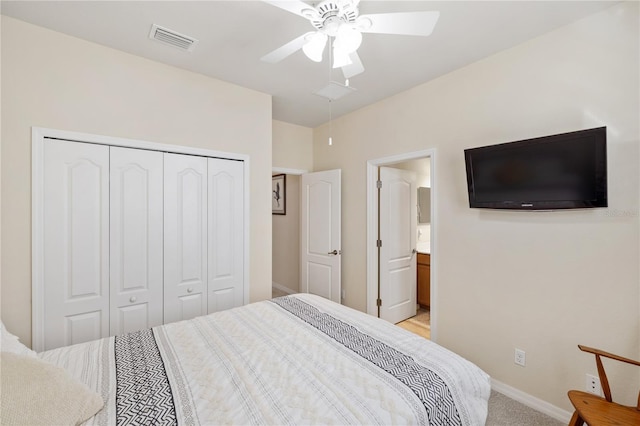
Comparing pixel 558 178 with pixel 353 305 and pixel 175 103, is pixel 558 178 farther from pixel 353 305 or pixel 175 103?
pixel 175 103

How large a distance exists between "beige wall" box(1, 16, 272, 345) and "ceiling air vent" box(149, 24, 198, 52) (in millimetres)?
403

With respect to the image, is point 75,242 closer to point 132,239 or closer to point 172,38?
point 132,239

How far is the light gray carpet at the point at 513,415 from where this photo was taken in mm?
1986

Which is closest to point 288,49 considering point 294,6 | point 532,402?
point 294,6

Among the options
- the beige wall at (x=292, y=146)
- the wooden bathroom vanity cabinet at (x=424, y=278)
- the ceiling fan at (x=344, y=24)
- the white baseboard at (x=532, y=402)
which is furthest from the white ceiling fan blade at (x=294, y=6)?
the wooden bathroom vanity cabinet at (x=424, y=278)

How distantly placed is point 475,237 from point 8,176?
3433 mm

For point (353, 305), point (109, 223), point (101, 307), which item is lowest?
point (353, 305)

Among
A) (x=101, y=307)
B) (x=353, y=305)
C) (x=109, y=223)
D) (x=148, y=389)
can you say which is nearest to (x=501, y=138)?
(x=353, y=305)

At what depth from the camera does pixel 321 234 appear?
3.87 metres

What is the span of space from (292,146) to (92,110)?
232 cm

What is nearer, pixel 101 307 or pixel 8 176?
pixel 8 176

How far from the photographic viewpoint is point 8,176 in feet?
6.21

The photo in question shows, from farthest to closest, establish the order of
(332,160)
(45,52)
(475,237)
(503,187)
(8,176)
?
1. (332,160)
2. (475,237)
3. (503,187)
4. (45,52)
5. (8,176)

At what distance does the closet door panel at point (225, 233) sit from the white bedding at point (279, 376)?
0.96 metres
